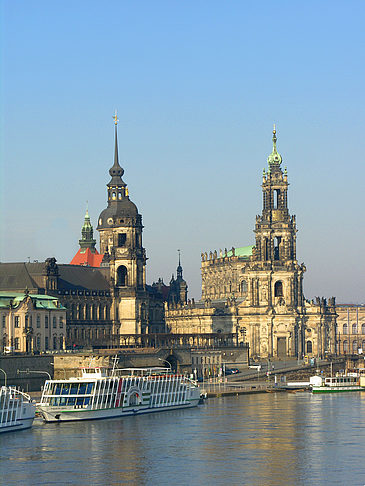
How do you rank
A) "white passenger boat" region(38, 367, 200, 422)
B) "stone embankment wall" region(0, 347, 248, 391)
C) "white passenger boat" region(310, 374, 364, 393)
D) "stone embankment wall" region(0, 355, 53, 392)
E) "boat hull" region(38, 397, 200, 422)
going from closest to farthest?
"boat hull" region(38, 397, 200, 422) < "white passenger boat" region(38, 367, 200, 422) < "stone embankment wall" region(0, 355, 53, 392) < "stone embankment wall" region(0, 347, 248, 391) < "white passenger boat" region(310, 374, 364, 393)

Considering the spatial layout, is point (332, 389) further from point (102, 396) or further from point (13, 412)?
point (13, 412)

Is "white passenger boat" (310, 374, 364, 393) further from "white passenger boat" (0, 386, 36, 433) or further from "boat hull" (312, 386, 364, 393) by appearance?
"white passenger boat" (0, 386, 36, 433)

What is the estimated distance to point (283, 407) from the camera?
5797 inches

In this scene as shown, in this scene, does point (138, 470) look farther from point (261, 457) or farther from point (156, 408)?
point (156, 408)

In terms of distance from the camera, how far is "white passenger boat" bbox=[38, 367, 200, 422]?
128 m

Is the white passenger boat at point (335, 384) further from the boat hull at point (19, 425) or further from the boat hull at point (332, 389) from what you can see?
the boat hull at point (19, 425)

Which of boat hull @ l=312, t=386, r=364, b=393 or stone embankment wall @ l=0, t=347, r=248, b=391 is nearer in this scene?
stone embankment wall @ l=0, t=347, r=248, b=391

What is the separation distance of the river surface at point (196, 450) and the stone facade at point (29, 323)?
4794cm

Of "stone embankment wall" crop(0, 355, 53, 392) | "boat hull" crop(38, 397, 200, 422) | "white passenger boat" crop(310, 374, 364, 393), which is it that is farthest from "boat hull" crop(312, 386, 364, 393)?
"boat hull" crop(38, 397, 200, 422)

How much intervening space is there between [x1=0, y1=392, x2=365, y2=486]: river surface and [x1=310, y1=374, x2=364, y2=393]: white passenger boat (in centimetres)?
3849

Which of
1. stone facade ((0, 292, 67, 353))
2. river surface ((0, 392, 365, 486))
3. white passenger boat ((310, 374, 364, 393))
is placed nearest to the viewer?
river surface ((0, 392, 365, 486))

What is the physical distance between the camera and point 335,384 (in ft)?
604

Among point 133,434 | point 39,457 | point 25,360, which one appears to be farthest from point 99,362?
point 39,457

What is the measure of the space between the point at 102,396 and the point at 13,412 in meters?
14.5
